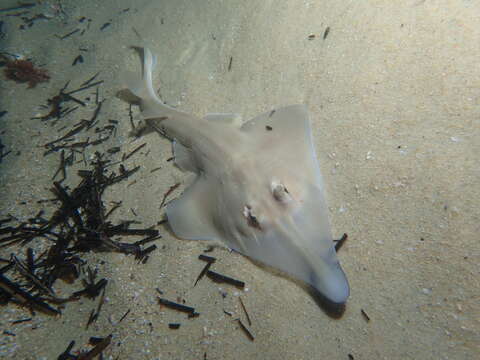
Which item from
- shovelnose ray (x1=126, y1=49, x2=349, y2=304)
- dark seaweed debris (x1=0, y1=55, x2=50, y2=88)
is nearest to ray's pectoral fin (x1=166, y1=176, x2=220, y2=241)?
shovelnose ray (x1=126, y1=49, x2=349, y2=304)

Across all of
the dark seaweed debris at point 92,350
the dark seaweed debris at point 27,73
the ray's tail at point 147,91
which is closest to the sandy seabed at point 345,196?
the dark seaweed debris at point 92,350

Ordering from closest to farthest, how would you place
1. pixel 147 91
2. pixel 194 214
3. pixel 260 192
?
pixel 260 192
pixel 194 214
pixel 147 91

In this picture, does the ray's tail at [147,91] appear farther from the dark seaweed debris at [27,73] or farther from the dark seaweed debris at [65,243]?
the dark seaweed debris at [27,73]

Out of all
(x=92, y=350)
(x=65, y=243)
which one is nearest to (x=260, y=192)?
(x=92, y=350)

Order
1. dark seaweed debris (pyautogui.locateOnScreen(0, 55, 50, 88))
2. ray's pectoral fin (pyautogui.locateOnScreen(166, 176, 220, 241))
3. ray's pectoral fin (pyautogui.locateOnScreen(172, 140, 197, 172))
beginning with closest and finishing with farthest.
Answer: ray's pectoral fin (pyautogui.locateOnScreen(166, 176, 220, 241)) → ray's pectoral fin (pyautogui.locateOnScreen(172, 140, 197, 172)) → dark seaweed debris (pyautogui.locateOnScreen(0, 55, 50, 88))

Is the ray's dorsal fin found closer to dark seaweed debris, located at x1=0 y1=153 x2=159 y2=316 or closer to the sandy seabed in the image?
the sandy seabed

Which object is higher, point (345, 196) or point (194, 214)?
point (194, 214)

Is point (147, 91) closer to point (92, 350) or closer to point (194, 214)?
point (194, 214)
